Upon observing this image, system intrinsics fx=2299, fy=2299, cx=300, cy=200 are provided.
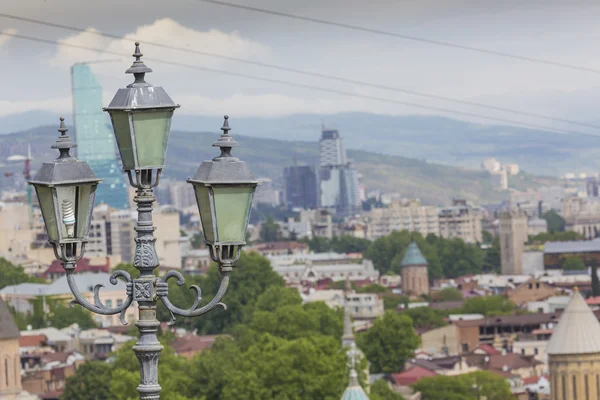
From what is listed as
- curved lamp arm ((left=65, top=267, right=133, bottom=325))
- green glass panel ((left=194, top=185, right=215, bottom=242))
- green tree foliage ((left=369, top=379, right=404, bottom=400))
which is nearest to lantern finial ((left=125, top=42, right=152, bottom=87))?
green glass panel ((left=194, top=185, right=215, bottom=242))

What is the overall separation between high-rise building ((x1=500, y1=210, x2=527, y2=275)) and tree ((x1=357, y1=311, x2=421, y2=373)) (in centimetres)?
8094

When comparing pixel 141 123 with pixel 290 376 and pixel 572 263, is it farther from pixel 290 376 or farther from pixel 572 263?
pixel 572 263

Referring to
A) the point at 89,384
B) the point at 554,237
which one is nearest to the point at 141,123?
the point at 89,384

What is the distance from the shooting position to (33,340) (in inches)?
3573

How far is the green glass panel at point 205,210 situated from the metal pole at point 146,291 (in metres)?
0.22

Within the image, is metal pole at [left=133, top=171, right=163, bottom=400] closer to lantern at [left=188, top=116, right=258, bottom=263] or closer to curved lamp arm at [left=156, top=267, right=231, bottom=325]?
curved lamp arm at [left=156, top=267, right=231, bottom=325]

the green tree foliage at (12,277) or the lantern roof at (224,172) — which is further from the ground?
the green tree foliage at (12,277)

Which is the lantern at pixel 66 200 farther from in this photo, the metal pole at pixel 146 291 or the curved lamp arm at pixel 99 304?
the metal pole at pixel 146 291

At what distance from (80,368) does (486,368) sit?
16.8m

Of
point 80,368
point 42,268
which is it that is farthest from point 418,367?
point 42,268

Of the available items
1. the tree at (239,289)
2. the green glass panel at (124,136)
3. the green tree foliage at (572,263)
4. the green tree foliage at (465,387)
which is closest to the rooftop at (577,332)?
the green tree foliage at (465,387)

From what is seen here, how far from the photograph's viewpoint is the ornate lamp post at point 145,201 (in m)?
9.26

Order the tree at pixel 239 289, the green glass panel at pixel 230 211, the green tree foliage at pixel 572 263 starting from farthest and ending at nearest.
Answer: the green tree foliage at pixel 572 263, the tree at pixel 239 289, the green glass panel at pixel 230 211

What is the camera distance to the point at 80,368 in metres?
73.8
